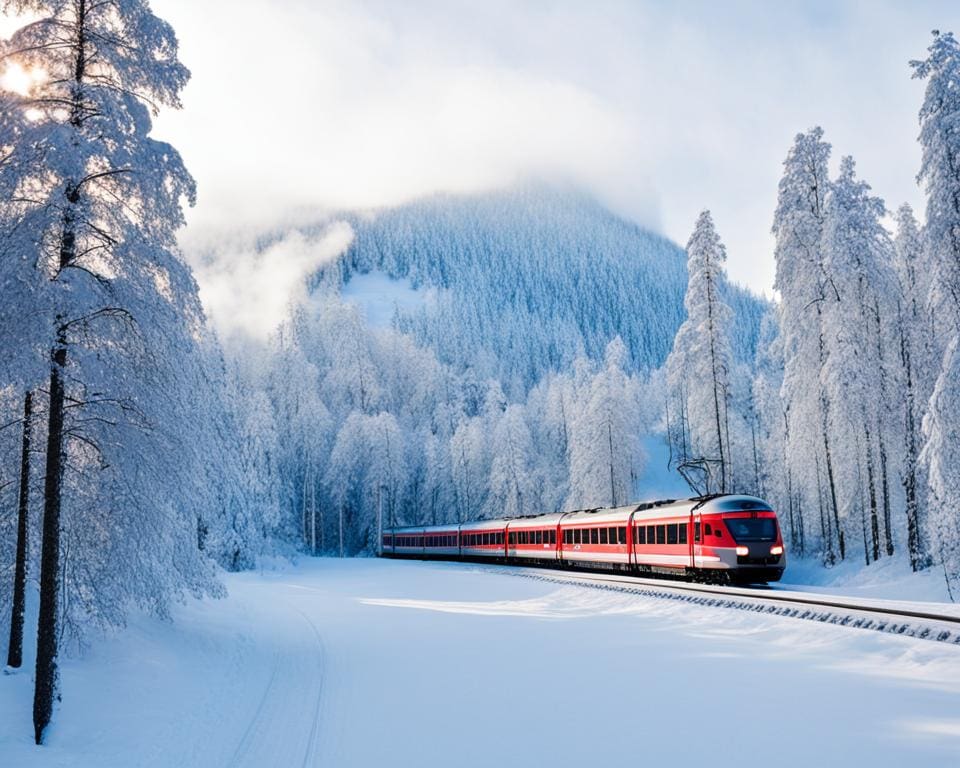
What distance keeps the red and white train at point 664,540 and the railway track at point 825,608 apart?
1.52 metres

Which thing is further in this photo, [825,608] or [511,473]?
[511,473]

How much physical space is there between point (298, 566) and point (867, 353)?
42.0 metres

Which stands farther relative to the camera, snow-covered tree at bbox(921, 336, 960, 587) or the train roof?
the train roof

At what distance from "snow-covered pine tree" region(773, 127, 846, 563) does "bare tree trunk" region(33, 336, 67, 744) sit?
2583cm

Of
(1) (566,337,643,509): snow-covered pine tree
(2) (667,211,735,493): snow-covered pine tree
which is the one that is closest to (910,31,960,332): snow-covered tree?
(2) (667,211,735,493): snow-covered pine tree

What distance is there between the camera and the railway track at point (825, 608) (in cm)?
1274

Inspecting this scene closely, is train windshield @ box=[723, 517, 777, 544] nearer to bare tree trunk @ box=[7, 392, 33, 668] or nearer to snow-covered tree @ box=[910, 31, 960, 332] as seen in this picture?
snow-covered tree @ box=[910, 31, 960, 332]

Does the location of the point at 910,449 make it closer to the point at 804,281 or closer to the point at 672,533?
the point at 804,281

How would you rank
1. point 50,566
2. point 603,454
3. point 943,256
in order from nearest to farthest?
point 50,566, point 943,256, point 603,454

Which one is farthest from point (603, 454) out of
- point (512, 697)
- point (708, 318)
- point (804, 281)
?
point (512, 697)

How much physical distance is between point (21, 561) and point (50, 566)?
64.0 inches

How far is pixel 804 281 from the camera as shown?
2966 cm

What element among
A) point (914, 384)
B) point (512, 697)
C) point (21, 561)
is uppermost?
point (914, 384)

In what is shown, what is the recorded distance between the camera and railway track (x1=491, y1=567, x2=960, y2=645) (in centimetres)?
1274
